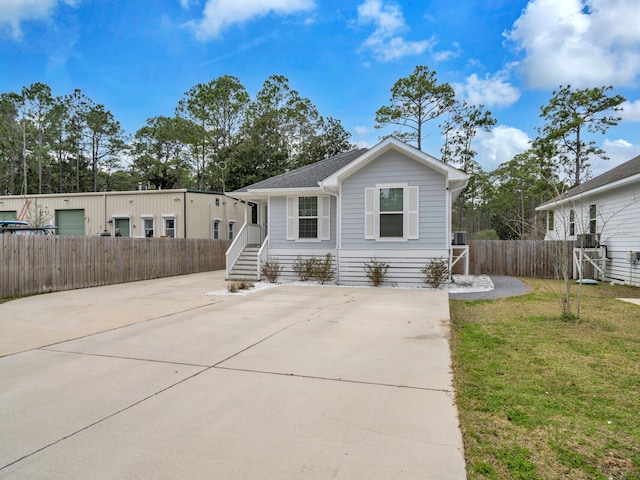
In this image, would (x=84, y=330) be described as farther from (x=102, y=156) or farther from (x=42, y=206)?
(x=102, y=156)

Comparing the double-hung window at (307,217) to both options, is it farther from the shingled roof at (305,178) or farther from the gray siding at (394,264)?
the gray siding at (394,264)

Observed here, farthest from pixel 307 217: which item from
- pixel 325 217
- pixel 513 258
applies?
pixel 513 258

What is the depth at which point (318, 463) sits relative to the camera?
2246 mm

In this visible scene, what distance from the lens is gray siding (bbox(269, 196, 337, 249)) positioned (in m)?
12.8

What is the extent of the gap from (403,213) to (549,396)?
8.33m

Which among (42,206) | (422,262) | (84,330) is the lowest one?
(84,330)

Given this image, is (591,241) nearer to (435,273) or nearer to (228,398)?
(435,273)

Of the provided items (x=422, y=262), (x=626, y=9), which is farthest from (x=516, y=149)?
(x=422, y=262)

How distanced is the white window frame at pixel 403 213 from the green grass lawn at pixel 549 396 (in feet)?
16.6

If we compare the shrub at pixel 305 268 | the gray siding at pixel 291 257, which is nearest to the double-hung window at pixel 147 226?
the gray siding at pixel 291 257

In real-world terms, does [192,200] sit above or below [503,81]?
below

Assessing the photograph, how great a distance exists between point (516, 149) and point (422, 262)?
26124 millimetres

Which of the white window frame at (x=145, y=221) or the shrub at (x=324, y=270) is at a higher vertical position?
the white window frame at (x=145, y=221)

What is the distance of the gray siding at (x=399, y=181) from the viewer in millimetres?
11016
